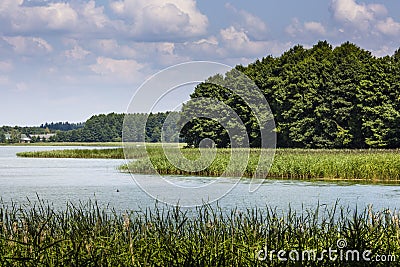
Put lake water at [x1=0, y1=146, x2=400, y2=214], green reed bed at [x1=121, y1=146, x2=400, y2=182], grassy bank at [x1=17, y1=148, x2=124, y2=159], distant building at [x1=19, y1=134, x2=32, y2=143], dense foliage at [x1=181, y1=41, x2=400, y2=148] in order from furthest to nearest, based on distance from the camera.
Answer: distant building at [x1=19, y1=134, x2=32, y2=143], grassy bank at [x1=17, y1=148, x2=124, y2=159], dense foliage at [x1=181, y1=41, x2=400, y2=148], green reed bed at [x1=121, y1=146, x2=400, y2=182], lake water at [x1=0, y1=146, x2=400, y2=214]

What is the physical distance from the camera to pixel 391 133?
44.0 m

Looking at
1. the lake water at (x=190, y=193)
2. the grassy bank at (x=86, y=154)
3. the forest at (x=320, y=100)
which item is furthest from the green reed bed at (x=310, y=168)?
the grassy bank at (x=86, y=154)

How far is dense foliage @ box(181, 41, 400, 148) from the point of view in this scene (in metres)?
45.5

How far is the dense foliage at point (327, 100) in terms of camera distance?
4547 centimetres

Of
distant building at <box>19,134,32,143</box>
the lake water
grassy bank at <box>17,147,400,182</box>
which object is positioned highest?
distant building at <box>19,134,32,143</box>

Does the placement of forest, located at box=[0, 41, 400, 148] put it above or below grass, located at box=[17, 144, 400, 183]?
above

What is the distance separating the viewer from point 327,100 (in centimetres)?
4912

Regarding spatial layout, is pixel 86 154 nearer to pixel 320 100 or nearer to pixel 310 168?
pixel 320 100

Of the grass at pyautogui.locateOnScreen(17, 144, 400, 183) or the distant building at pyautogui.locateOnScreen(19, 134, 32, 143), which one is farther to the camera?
the distant building at pyautogui.locateOnScreen(19, 134, 32, 143)

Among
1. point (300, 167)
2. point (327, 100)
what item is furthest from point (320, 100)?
point (300, 167)

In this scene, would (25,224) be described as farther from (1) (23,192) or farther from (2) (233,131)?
(2) (233,131)

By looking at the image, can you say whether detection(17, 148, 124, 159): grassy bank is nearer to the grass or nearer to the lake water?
the grass

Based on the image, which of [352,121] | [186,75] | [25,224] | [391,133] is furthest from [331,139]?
[25,224]

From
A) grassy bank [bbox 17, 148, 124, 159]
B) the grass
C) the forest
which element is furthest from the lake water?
grassy bank [bbox 17, 148, 124, 159]
